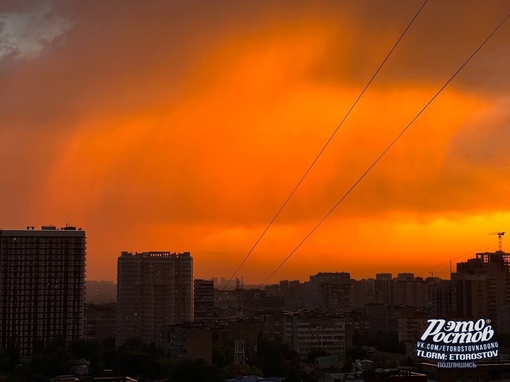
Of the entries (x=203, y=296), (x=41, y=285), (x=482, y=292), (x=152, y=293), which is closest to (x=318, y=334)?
(x=482, y=292)

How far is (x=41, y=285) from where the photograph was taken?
Answer: 66562 millimetres

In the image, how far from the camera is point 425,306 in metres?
110

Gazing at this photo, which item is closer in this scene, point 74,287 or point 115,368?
point 115,368

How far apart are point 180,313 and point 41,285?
74.8ft

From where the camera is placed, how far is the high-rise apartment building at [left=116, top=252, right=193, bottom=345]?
3346 inches

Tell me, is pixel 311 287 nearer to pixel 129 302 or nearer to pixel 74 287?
pixel 129 302

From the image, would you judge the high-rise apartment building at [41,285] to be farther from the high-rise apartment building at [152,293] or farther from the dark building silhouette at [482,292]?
the dark building silhouette at [482,292]

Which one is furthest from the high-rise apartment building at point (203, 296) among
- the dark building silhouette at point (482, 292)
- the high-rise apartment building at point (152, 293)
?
the dark building silhouette at point (482, 292)

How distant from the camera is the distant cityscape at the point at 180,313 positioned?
59688 mm

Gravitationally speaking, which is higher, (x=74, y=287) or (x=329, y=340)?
(x=74, y=287)

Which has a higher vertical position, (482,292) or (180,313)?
(482,292)

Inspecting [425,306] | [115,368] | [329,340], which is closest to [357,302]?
[425,306]

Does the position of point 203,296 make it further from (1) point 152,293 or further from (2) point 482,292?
(2) point 482,292

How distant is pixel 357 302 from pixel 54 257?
75323 millimetres
